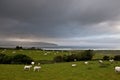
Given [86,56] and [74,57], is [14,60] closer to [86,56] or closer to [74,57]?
[74,57]

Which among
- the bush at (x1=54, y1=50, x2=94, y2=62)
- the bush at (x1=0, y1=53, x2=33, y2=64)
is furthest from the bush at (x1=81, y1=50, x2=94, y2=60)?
the bush at (x1=0, y1=53, x2=33, y2=64)

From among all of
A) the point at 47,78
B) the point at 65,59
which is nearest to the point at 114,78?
the point at 47,78

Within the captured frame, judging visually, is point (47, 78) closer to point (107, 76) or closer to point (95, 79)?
point (95, 79)

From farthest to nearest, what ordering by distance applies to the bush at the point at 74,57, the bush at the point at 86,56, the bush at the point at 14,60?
the bush at the point at 86,56 < the bush at the point at 74,57 < the bush at the point at 14,60

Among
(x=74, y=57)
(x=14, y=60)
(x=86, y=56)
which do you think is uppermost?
(x=86, y=56)

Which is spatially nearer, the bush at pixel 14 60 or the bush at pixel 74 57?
the bush at pixel 14 60

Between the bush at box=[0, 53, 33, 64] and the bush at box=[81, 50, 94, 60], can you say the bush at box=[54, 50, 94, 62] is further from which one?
the bush at box=[0, 53, 33, 64]

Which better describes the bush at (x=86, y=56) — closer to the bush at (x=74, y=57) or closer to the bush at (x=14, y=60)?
the bush at (x=74, y=57)

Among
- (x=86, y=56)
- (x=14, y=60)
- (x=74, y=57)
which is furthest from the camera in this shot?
(x=86, y=56)

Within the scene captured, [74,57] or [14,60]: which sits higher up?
[74,57]

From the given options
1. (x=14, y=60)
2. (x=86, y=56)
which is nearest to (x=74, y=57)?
(x=86, y=56)

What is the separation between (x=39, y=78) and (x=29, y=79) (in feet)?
6.46

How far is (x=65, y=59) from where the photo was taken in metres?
87.8

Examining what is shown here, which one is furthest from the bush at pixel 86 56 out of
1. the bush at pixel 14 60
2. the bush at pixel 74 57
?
the bush at pixel 14 60
